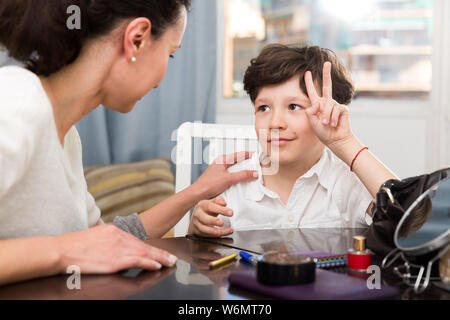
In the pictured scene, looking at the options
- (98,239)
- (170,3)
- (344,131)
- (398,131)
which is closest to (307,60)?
(344,131)

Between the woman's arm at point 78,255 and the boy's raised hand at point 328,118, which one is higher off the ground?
→ the boy's raised hand at point 328,118

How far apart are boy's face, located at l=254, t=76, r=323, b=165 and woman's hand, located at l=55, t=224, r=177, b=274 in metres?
0.72

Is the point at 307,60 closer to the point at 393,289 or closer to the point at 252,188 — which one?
the point at 252,188

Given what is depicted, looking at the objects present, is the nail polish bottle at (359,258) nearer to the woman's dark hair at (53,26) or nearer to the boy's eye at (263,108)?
the woman's dark hair at (53,26)

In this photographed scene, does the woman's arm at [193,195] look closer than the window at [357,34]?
Yes

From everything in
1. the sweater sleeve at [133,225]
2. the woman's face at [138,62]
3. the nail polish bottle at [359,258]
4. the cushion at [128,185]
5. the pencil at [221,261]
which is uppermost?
the woman's face at [138,62]

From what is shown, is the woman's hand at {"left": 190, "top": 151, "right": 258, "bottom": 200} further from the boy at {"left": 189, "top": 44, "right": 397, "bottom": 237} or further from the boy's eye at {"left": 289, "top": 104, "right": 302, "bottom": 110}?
the boy's eye at {"left": 289, "top": 104, "right": 302, "bottom": 110}

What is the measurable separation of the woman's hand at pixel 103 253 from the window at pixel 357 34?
2.22 metres

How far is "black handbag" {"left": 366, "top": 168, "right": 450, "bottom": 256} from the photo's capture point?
832 mm

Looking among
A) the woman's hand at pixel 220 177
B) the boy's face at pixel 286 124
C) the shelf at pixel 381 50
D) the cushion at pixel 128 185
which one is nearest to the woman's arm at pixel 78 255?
the woman's hand at pixel 220 177

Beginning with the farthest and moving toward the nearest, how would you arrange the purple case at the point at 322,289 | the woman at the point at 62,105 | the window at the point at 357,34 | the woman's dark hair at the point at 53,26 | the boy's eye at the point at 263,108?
the window at the point at 357,34 < the boy's eye at the point at 263,108 < the woman's dark hair at the point at 53,26 < the woman at the point at 62,105 < the purple case at the point at 322,289

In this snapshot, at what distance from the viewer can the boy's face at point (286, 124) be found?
4.75 ft

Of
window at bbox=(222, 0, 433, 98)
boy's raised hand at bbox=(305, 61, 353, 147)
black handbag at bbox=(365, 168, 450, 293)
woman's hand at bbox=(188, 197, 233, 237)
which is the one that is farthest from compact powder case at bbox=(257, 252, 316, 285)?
window at bbox=(222, 0, 433, 98)

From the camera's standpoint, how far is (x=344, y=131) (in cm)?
128
